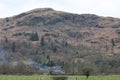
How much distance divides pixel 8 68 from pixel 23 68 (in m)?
6.09

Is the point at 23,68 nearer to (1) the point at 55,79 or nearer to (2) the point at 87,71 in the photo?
(2) the point at 87,71

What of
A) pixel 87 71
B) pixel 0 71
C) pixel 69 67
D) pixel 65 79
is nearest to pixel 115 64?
pixel 69 67

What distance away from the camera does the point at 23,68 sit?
14312 centimetres

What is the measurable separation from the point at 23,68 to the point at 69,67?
36038 millimetres

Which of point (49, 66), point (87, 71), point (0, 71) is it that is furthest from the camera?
point (49, 66)

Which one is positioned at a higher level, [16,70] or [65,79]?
[65,79]

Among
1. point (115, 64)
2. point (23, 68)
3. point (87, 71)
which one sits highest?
point (87, 71)

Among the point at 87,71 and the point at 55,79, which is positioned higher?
the point at 55,79

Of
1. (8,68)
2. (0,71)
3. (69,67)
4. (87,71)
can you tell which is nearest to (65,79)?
(87,71)

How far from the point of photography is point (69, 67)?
173m

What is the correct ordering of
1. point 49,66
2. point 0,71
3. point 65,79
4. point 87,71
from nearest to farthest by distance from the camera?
point 65,79 → point 87,71 → point 0,71 → point 49,66

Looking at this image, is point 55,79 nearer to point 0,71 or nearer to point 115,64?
point 0,71

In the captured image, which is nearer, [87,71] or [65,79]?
[65,79]

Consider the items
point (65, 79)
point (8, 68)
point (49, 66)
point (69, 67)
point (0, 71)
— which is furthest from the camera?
point (49, 66)
